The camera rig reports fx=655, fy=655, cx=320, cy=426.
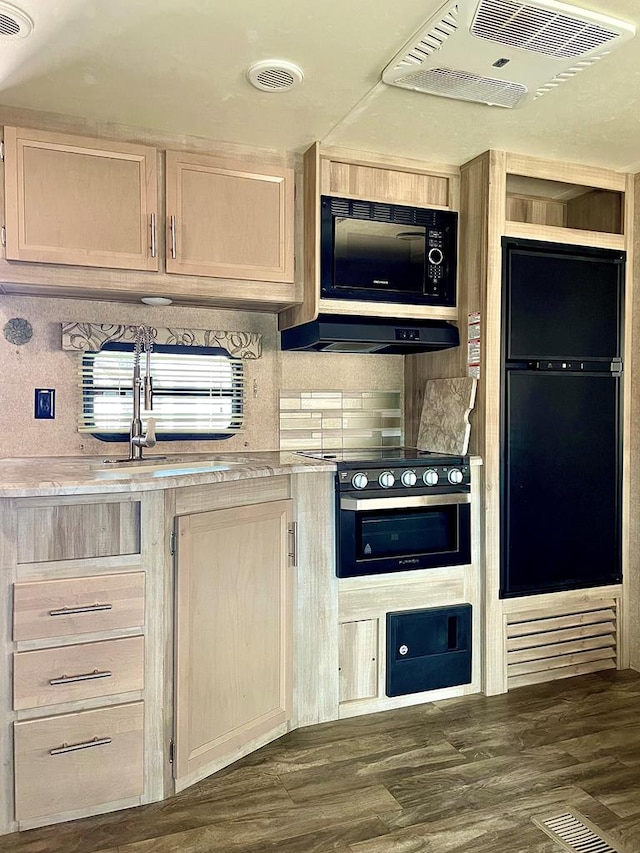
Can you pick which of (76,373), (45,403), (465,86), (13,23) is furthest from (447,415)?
(13,23)

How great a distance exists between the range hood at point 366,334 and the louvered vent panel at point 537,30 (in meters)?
1.15

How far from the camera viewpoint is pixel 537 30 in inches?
73.3

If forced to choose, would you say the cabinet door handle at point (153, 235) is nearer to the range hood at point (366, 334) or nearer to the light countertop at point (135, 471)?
the range hood at point (366, 334)

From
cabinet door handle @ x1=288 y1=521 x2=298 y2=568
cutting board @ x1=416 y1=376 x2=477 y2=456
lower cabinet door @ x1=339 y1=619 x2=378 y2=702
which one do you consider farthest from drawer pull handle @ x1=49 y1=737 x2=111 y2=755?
cutting board @ x1=416 y1=376 x2=477 y2=456

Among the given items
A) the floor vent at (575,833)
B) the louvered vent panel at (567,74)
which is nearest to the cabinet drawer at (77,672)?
the floor vent at (575,833)

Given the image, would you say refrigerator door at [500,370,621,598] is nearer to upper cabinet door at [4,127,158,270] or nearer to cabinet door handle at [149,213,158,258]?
cabinet door handle at [149,213,158,258]

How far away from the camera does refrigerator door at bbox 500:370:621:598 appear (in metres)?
2.86

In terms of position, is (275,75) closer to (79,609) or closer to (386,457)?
(386,457)

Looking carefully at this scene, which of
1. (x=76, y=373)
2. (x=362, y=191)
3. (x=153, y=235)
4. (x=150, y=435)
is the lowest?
(x=150, y=435)

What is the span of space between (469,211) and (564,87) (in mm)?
751

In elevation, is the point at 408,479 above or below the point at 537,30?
below

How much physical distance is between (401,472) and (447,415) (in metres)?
0.48

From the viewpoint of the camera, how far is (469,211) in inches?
115

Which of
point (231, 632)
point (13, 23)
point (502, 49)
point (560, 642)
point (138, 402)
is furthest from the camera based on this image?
point (560, 642)
